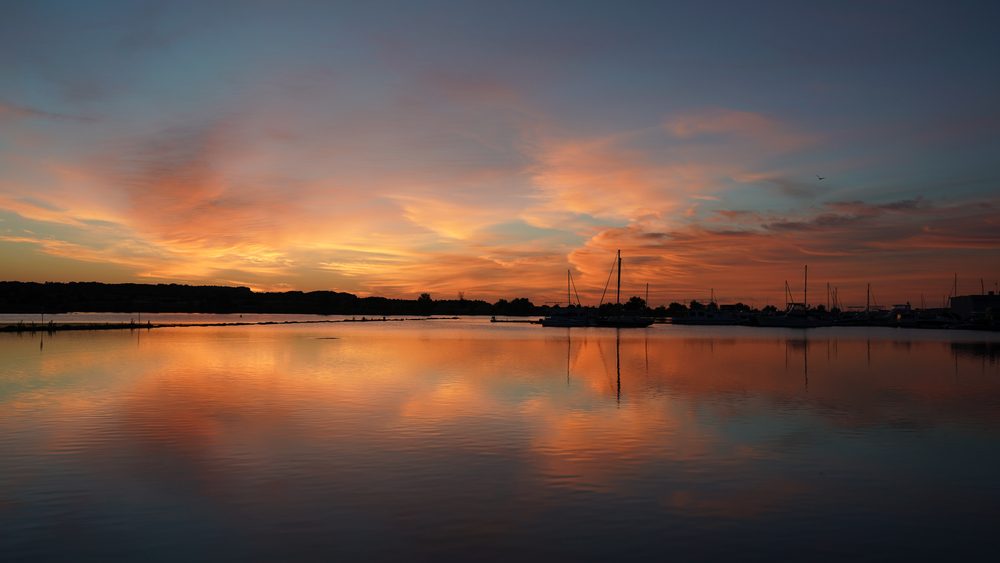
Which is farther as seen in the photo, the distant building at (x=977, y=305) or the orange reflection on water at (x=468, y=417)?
the distant building at (x=977, y=305)

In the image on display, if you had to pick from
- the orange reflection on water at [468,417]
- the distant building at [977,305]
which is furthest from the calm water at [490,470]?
the distant building at [977,305]

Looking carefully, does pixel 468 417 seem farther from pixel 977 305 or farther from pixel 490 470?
pixel 977 305

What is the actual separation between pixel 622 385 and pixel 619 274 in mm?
110860

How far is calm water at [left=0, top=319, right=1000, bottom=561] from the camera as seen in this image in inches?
498

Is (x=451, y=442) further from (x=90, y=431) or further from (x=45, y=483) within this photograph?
(x=90, y=431)

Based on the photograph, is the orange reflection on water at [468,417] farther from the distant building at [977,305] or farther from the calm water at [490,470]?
the distant building at [977,305]

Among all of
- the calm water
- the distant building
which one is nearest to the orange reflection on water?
the calm water

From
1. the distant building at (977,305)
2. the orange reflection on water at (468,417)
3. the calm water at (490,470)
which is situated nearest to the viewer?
the calm water at (490,470)

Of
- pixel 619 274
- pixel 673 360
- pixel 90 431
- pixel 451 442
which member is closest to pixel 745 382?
pixel 673 360

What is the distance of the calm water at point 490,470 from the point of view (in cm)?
1265

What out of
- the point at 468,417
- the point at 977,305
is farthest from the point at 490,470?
the point at 977,305

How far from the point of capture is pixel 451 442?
859 inches

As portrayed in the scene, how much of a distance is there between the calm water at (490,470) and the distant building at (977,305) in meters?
171

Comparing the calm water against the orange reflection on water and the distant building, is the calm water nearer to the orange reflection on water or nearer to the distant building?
the orange reflection on water
